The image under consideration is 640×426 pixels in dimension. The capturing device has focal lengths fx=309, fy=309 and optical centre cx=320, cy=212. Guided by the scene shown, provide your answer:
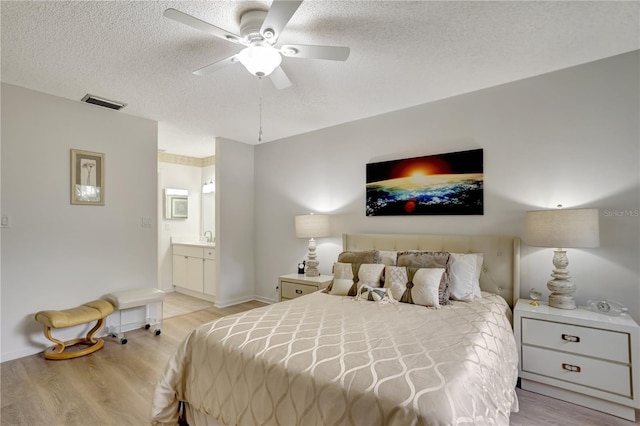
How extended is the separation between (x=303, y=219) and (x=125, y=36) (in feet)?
7.87

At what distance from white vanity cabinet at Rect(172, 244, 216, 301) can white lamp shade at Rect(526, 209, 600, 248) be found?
4.11 meters

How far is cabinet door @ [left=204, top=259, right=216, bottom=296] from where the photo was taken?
15.6 feet

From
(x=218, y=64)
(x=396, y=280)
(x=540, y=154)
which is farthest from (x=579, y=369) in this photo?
(x=218, y=64)

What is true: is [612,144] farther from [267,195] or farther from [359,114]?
[267,195]

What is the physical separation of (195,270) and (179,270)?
559 mm

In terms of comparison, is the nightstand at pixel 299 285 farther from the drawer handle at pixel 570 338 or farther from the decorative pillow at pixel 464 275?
the drawer handle at pixel 570 338

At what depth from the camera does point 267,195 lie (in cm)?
481

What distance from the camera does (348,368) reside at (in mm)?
1313

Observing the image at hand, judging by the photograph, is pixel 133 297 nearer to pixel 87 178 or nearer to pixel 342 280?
pixel 87 178

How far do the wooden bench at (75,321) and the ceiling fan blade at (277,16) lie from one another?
2944 mm

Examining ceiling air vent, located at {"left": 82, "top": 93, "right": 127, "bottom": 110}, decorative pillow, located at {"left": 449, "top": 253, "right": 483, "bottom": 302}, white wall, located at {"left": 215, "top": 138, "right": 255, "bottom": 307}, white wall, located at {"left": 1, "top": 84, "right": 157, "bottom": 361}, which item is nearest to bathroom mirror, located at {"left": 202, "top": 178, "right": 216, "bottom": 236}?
white wall, located at {"left": 215, "top": 138, "right": 255, "bottom": 307}

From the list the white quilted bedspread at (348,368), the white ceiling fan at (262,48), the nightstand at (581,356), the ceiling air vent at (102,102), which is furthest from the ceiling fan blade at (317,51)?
the ceiling air vent at (102,102)

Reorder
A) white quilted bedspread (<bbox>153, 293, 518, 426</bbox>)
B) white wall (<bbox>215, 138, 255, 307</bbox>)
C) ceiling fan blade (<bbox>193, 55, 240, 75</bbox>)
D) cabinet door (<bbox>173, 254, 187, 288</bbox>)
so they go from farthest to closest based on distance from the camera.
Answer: cabinet door (<bbox>173, 254, 187, 288</bbox>), white wall (<bbox>215, 138, 255, 307</bbox>), ceiling fan blade (<bbox>193, 55, 240, 75</bbox>), white quilted bedspread (<bbox>153, 293, 518, 426</bbox>)

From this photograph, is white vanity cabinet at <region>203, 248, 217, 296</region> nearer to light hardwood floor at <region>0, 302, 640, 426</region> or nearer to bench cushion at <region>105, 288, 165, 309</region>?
bench cushion at <region>105, 288, 165, 309</region>
